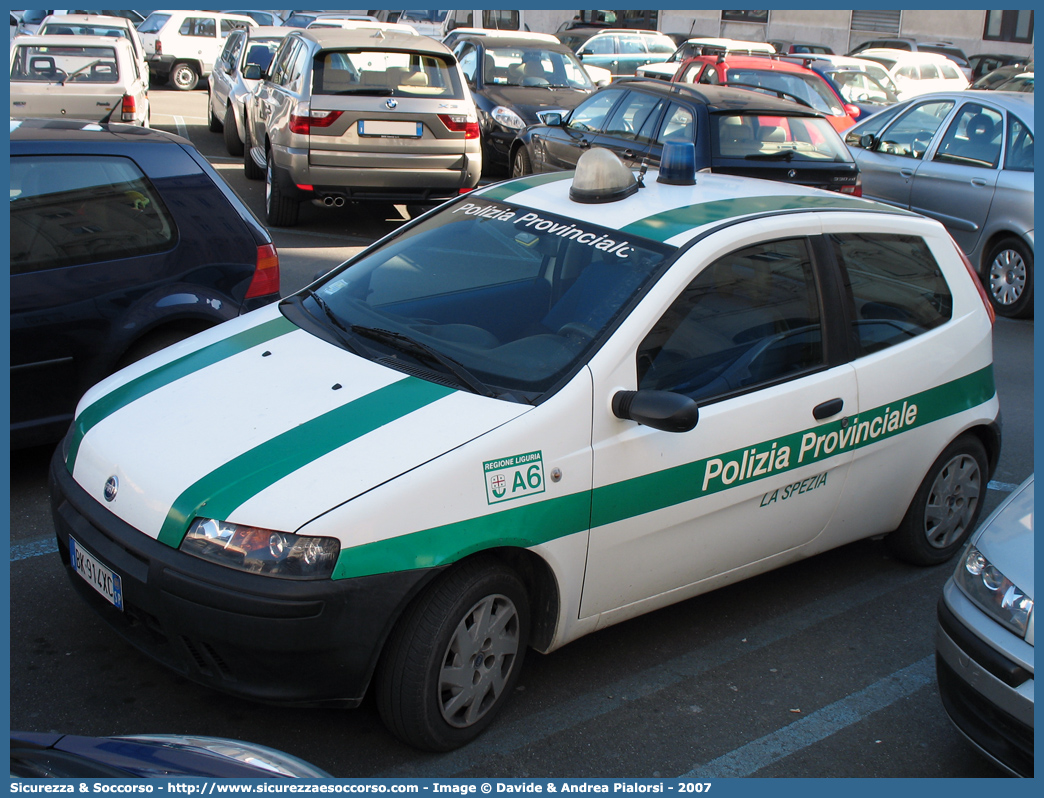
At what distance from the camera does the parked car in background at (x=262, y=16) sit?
2561 cm

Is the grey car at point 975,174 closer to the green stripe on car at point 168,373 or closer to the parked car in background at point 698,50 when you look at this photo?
the green stripe on car at point 168,373

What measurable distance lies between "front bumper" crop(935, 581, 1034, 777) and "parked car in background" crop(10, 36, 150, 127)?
447 inches

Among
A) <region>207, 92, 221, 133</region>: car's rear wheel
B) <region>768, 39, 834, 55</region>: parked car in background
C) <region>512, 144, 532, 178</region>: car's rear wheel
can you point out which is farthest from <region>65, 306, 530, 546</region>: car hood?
<region>768, 39, 834, 55</region>: parked car in background

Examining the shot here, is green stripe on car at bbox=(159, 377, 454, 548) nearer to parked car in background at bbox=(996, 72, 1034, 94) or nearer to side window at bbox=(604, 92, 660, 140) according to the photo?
side window at bbox=(604, 92, 660, 140)

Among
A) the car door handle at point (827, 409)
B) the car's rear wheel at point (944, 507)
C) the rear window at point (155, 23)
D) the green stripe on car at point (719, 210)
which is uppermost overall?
the rear window at point (155, 23)

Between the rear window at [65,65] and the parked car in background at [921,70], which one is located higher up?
the parked car in background at [921,70]

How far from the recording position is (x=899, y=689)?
3705 millimetres

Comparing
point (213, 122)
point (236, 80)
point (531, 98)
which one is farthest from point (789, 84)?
point (213, 122)

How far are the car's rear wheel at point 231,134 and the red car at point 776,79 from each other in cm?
594

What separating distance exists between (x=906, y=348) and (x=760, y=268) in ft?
2.62

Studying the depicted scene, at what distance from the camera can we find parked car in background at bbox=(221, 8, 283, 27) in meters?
25.6

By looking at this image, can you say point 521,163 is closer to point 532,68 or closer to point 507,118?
point 507,118

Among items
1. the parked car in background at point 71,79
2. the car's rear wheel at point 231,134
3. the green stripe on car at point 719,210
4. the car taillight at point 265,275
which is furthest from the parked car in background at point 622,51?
the green stripe on car at point 719,210
